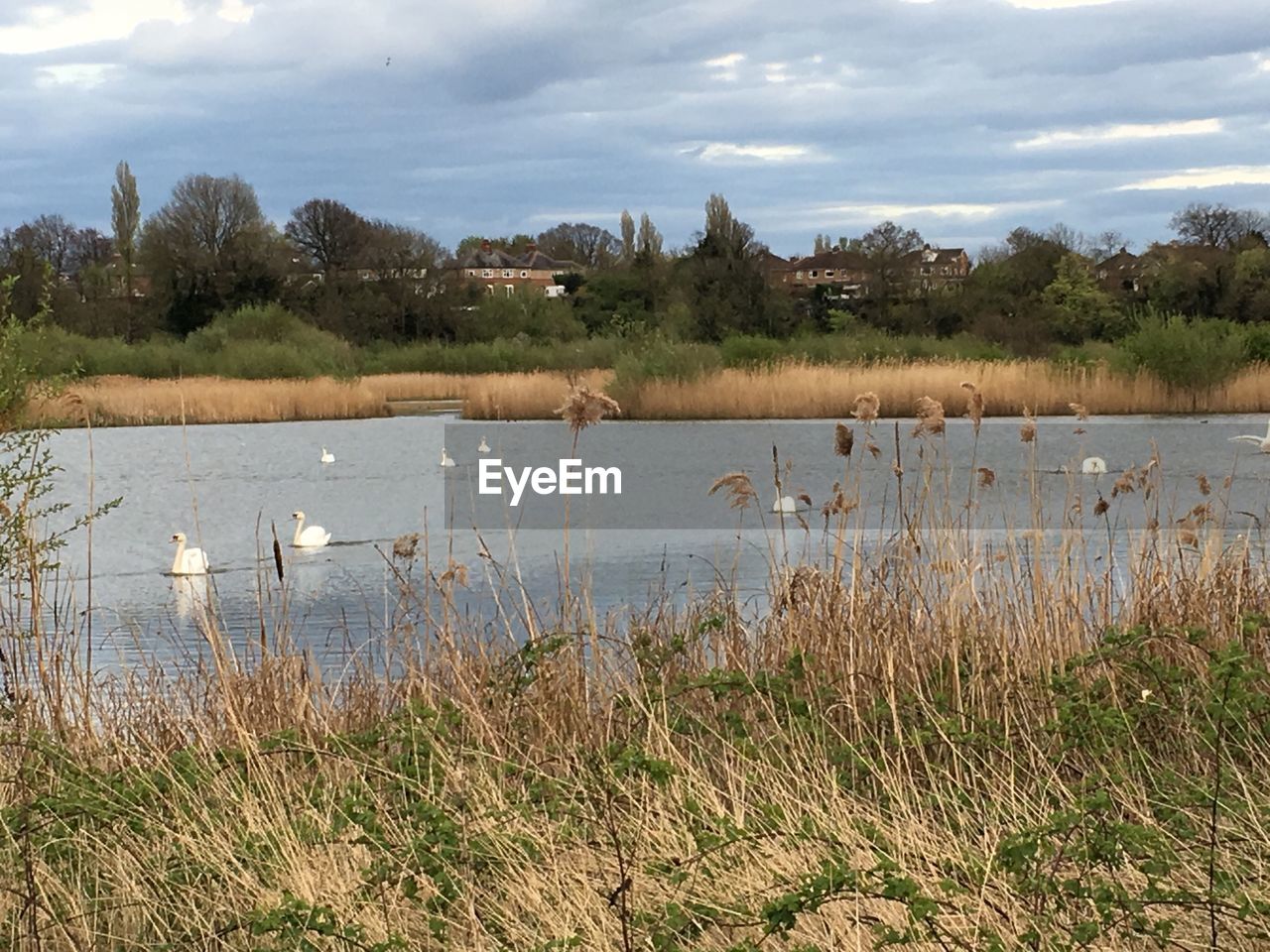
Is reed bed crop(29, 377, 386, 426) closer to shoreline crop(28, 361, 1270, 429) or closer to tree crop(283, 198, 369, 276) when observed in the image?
shoreline crop(28, 361, 1270, 429)

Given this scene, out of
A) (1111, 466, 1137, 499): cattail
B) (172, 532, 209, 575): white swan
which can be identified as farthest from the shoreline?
(1111, 466, 1137, 499): cattail

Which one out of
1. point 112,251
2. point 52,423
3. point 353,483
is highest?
point 112,251

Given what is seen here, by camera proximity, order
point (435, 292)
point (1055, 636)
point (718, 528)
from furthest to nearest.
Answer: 1. point (435, 292)
2. point (718, 528)
3. point (1055, 636)

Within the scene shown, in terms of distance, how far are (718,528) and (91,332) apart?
33.9m

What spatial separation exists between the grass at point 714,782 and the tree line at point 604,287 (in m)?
27.0

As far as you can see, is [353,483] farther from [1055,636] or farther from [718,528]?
[1055,636]

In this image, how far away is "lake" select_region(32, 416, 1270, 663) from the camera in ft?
26.8

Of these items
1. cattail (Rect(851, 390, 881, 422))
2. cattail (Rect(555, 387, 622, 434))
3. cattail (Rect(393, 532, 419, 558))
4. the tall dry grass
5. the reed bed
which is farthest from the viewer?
the reed bed

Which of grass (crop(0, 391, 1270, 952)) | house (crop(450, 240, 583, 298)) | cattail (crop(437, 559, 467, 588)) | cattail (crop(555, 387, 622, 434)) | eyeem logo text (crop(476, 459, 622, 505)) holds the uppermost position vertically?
house (crop(450, 240, 583, 298))

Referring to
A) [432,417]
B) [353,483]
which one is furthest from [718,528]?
[432,417]

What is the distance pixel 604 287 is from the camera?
5219 cm

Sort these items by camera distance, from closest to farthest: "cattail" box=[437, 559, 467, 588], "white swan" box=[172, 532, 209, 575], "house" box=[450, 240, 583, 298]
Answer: "cattail" box=[437, 559, 467, 588]
"white swan" box=[172, 532, 209, 575]
"house" box=[450, 240, 583, 298]

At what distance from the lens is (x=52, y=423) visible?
19.8ft

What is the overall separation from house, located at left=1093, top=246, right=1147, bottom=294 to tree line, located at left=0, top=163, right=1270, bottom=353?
378 mm
